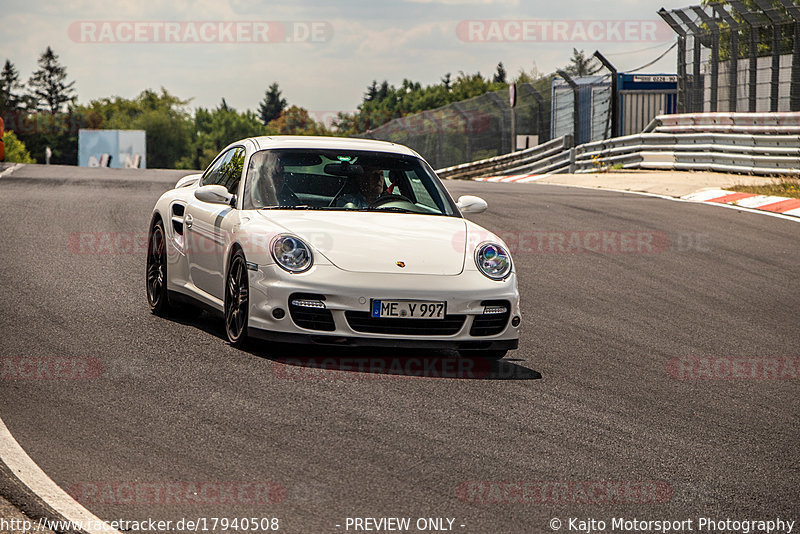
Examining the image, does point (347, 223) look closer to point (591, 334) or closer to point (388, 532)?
point (591, 334)

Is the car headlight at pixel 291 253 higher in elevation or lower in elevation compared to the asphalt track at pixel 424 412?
higher

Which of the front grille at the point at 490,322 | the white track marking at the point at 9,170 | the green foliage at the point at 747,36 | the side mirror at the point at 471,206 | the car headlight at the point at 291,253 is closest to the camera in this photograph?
the car headlight at the point at 291,253

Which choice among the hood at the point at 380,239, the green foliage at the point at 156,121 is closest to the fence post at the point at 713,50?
the hood at the point at 380,239

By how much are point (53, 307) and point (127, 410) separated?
116 inches

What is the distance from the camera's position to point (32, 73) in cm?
16775

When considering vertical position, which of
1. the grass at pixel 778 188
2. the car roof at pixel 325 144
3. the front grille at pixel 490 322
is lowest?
the front grille at pixel 490 322

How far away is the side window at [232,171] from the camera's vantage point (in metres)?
7.88

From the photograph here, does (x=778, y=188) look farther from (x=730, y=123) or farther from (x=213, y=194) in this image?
(x=213, y=194)

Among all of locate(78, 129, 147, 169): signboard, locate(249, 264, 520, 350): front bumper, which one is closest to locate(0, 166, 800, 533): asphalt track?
locate(249, 264, 520, 350): front bumper

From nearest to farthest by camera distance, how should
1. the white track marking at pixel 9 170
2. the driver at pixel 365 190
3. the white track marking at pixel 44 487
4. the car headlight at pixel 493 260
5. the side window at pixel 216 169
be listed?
the white track marking at pixel 44 487, the car headlight at pixel 493 260, the driver at pixel 365 190, the side window at pixel 216 169, the white track marking at pixel 9 170

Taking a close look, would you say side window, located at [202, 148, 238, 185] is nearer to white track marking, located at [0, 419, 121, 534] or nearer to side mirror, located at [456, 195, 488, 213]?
side mirror, located at [456, 195, 488, 213]

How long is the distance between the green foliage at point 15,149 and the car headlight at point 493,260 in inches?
5168

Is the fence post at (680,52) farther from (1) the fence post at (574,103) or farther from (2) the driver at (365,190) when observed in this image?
(2) the driver at (365,190)

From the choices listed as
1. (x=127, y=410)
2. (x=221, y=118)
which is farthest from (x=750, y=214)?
(x=221, y=118)
